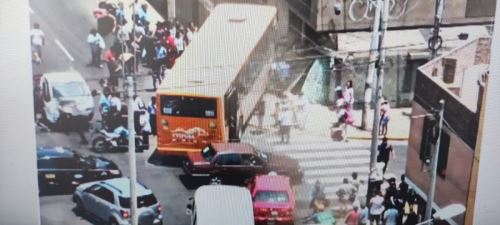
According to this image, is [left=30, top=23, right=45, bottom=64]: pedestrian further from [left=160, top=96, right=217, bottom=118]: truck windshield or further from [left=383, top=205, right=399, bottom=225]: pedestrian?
[left=383, top=205, right=399, bottom=225]: pedestrian

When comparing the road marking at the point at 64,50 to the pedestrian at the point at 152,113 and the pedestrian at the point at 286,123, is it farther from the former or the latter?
the pedestrian at the point at 286,123

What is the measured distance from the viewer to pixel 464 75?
134 inches

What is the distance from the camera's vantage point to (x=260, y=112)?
3344 millimetres

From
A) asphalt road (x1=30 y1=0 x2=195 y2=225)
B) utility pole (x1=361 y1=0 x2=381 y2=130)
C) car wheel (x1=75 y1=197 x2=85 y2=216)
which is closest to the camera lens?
asphalt road (x1=30 y1=0 x2=195 y2=225)

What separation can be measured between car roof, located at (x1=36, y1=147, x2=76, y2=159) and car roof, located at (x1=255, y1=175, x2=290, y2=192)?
3.08 feet

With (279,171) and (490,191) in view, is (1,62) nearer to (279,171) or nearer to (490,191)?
(279,171)

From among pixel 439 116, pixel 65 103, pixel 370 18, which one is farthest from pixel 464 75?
pixel 65 103

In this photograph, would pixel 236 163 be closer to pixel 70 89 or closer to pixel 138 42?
pixel 138 42

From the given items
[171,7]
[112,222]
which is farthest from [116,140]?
[171,7]

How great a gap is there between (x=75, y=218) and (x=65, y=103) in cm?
59

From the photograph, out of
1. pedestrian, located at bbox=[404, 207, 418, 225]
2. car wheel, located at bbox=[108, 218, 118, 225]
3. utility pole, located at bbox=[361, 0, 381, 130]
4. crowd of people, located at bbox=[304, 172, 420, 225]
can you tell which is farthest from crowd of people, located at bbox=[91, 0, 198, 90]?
pedestrian, located at bbox=[404, 207, 418, 225]

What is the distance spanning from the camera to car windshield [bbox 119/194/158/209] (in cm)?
343

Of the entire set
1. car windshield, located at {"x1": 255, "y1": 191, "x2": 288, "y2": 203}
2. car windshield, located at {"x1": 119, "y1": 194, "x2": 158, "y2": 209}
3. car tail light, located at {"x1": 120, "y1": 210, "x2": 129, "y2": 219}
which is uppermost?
car windshield, located at {"x1": 255, "y1": 191, "x2": 288, "y2": 203}

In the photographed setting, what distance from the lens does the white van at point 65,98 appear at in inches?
129
